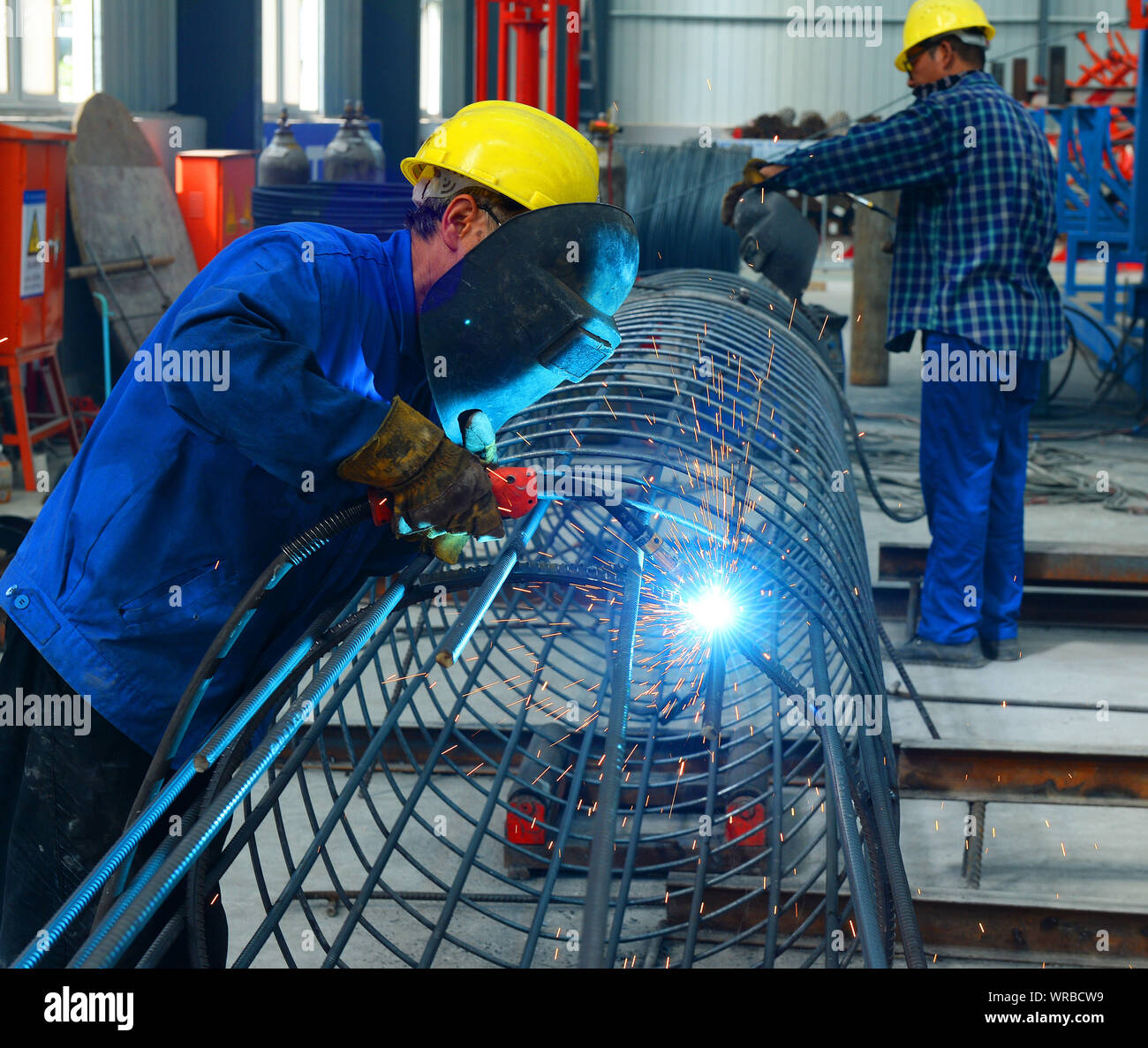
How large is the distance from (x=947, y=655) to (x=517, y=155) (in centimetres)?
301

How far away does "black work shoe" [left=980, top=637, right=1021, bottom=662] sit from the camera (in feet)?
14.2

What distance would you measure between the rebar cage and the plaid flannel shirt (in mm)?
446

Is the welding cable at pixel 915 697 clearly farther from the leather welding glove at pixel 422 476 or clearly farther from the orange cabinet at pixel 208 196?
the orange cabinet at pixel 208 196

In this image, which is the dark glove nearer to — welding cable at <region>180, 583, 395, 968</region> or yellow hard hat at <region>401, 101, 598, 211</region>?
yellow hard hat at <region>401, 101, 598, 211</region>

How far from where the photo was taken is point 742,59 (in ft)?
68.8

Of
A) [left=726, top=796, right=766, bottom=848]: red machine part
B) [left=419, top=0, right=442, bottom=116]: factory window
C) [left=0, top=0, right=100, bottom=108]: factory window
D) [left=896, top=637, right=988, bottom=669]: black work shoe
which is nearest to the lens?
[left=726, top=796, right=766, bottom=848]: red machine part

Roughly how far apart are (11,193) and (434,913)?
13.3 ft

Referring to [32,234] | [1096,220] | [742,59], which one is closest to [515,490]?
[32,234]

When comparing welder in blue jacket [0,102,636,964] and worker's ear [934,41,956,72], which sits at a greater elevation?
worker's ear [934,41,956,72]

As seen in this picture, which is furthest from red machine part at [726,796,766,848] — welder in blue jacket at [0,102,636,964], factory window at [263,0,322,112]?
factory window at [263,0,322,112]

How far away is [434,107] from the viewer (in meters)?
16.2

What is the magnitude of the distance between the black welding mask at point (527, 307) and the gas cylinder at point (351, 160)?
551 cm

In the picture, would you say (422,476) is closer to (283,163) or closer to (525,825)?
(525,825)
